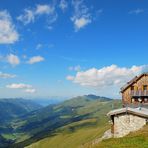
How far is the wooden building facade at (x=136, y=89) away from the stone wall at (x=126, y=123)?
3553cm

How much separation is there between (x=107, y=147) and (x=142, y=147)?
148 inches

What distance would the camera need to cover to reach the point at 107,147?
30375 mm

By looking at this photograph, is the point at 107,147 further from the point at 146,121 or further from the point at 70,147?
the point at 70,147

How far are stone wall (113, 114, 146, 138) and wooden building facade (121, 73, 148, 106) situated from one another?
35.5 m

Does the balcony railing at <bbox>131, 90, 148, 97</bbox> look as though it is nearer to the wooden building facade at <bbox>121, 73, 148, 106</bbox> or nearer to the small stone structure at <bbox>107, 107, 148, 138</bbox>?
the wooden building facade at <bbox>121, 73, 148, 106</bbox>

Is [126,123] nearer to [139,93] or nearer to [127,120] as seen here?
[127,120]

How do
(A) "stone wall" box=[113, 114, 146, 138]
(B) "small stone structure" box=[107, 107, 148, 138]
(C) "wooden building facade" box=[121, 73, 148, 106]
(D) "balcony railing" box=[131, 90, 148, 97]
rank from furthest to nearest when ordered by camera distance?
(C) "wooden building facade" box=[121, 73, 148, 106] < (D) "balcony railing" box=[131, 90, 148, 97] < (A) "stone wall" box=[113, 114, 146, 138] < (B) "small stone structure" box=[107, 107, 148, 138]

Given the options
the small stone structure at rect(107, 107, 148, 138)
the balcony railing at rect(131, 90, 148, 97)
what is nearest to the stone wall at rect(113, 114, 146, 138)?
the small stone structure at rect(107, 107, 148, 138)

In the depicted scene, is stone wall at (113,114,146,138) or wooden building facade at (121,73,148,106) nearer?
stone wall at (113,114,146,138)

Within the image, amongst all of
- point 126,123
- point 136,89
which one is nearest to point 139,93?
point 136,89

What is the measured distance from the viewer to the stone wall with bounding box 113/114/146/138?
4716 centimetres

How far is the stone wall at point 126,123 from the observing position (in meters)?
47.2

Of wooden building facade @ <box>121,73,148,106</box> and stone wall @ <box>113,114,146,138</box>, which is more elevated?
wooden building facade @ <box>121,73,148,106</box>

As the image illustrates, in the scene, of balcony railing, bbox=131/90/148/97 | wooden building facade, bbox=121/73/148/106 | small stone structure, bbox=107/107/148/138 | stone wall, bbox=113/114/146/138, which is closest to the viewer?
small stone structure, bbox=107/107/148/138
